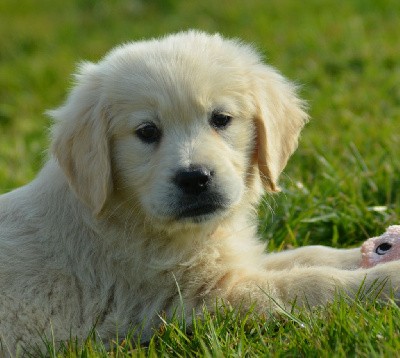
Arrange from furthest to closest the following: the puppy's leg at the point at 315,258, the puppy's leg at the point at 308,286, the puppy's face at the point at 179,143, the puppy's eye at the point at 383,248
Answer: the puppy's leg at the point at 315,258 → the puppy's eye at the point at 383,248 → the puppy's face at the point at 179,143 → the puppy's leg at the point at 308,286

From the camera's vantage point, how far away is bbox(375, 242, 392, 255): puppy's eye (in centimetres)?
433

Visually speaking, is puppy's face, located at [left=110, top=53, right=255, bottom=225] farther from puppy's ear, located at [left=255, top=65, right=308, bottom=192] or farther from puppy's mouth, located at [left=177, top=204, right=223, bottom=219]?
puppy's ear, located at [left=255, top=65, right=308, bottom=192]

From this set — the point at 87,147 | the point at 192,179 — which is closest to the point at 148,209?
the point at 192,179

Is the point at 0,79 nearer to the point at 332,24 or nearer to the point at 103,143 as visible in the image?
the point at 332,24

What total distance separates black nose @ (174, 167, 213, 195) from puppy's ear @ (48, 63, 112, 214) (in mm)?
407

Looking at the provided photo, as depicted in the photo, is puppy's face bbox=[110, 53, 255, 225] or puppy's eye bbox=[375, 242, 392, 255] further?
puppy's eye bbox=[375, 242, 392, 255]

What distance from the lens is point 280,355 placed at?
3.32 m

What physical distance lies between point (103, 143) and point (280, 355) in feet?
4.83

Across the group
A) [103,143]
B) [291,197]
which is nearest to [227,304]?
[103,143]

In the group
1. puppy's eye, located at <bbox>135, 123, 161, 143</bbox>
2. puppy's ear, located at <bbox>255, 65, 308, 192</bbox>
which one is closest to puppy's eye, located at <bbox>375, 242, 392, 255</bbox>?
puppy's ear, located at <bbox>255, 65, 308, 192</bbox>

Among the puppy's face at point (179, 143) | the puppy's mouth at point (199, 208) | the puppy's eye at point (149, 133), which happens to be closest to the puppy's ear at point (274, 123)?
the puppy's face at point (179, 143)

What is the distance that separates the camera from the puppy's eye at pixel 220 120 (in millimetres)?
4203

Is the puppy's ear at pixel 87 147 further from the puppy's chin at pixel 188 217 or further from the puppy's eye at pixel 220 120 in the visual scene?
the puppy's eye at pixel 220 120

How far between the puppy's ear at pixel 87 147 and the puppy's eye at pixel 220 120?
1.78 feet
